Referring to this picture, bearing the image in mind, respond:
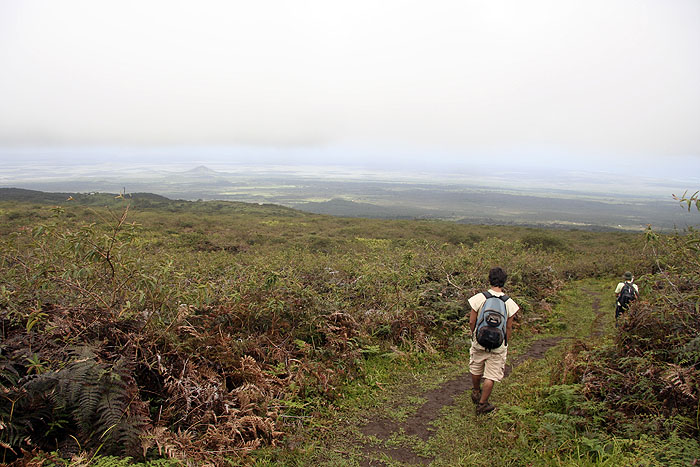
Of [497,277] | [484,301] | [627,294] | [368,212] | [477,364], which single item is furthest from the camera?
[368,212]

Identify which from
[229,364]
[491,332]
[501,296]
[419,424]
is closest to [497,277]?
[501,296]

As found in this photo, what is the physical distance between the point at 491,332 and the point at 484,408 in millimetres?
1113

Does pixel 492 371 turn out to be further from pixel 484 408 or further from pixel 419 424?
pixel 419 424

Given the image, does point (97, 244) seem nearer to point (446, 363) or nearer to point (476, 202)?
point (446, 363)

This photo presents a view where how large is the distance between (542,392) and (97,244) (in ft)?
21.0

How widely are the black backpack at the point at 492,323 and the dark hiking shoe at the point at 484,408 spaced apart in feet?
2.65

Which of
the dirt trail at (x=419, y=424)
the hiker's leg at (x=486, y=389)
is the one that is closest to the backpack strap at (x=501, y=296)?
the hiker's leg at (x=486, y=389)

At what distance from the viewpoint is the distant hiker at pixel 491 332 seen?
15.5 feet

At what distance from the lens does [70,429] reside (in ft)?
11.5

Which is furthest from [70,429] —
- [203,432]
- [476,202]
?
[476,202]

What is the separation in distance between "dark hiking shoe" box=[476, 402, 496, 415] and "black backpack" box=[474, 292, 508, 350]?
0.81 meters

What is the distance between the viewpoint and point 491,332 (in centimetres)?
467

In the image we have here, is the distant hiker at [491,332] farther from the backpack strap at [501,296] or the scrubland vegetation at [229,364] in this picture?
the scrubland vegetation at [229,364]

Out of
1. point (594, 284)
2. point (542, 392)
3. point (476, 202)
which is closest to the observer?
point (542, 392)
